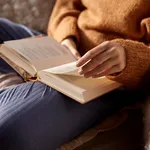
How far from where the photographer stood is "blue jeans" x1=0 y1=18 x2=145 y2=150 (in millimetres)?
759

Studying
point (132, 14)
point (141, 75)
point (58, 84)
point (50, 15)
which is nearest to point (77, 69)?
point (58, 84)

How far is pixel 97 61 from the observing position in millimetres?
806

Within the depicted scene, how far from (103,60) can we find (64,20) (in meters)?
0.43

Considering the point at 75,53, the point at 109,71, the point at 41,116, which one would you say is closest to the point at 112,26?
the point at 75,53

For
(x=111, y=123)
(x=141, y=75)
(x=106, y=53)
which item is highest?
(x=106, y=53)

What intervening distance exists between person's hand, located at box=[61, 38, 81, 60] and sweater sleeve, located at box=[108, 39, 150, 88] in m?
0.19

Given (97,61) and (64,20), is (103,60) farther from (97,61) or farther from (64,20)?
(64,20)

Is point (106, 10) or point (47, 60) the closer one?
point (47, 60)

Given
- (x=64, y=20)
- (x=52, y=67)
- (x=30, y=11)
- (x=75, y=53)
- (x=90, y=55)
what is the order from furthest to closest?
(x=30, y=11) < (x=64, y=20) < (x=75, y=53) < (x=52, y=67) < (x=90, y=55)

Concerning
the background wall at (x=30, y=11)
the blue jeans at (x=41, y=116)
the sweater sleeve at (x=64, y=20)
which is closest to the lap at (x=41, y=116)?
the blue jeans at (x=41, y=116)

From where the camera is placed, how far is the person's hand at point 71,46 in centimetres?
104

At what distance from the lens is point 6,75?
39.4 inches

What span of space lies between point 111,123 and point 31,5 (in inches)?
24.3

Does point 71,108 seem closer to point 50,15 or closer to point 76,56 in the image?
point 76,56
